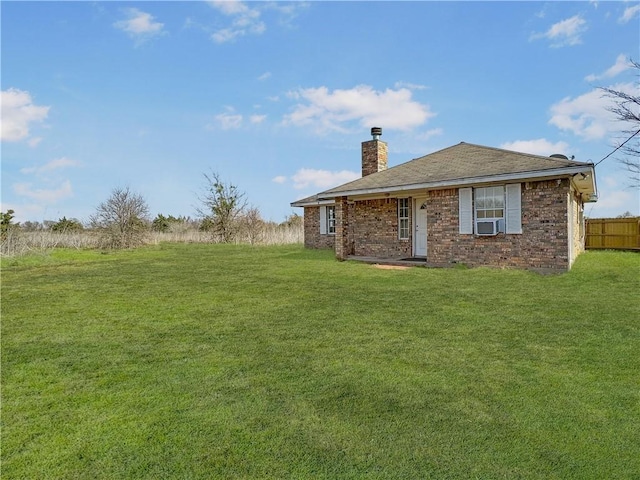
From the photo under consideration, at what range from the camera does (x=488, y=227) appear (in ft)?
35.7

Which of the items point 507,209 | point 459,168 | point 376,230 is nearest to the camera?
point 507,209

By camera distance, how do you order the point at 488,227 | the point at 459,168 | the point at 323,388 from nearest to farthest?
the point at 323,388
the point at 488,227
the point at 459,168

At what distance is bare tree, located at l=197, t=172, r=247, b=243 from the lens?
2919 centimetres

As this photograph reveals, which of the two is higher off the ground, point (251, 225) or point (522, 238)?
point (251, 225)

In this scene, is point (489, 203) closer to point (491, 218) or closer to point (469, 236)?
Result: point (491, 218)

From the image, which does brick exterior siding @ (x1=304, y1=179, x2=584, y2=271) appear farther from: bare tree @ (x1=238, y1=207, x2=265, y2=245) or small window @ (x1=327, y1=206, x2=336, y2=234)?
bare tree @ (x1=238, y1=207, x2=265, y2=245)

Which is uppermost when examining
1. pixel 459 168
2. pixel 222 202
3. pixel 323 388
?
pixel 222 202

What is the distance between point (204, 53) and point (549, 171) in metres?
11.5

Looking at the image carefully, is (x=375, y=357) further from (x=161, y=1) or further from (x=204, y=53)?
(x=204, y=53)

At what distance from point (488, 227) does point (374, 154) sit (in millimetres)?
7043

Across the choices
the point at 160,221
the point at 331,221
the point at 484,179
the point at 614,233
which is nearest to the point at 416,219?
the point at 484,179

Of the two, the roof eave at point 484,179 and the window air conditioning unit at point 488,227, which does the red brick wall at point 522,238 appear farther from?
the roof eave at point 484,179

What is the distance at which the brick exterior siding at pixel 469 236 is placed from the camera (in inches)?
391

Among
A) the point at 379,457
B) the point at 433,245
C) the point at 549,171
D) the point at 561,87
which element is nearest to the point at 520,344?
the point at 379,457
